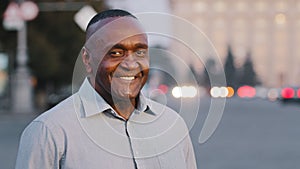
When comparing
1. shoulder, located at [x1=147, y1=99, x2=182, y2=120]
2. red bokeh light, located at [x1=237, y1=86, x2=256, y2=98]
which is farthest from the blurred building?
shoulder, located at [x1=147, y1=99, x2=182, y2=120]

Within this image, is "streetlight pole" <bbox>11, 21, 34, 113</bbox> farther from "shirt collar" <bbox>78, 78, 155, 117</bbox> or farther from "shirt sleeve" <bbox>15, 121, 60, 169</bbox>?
"shirt sleeve" <bbox>15, 121, 60, 169</bbox>

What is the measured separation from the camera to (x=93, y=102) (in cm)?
258

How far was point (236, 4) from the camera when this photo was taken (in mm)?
108938

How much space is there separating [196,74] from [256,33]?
10820cm

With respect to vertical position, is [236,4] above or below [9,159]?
below

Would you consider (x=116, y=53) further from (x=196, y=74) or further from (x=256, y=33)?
(x=256, y=33)

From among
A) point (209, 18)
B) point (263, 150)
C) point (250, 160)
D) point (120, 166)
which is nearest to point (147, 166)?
point (120, 166)

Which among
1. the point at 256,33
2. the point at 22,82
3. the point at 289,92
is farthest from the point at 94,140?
the point at 256,33

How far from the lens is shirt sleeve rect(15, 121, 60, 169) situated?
8.20 ft

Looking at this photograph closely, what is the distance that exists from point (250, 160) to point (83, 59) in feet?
38.1

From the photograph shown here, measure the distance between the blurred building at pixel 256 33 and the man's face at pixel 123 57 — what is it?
327ft

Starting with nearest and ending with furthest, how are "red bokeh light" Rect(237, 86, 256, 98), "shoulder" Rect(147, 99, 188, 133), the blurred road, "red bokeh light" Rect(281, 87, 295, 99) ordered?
"shoulder" Rect(147, 99, 188, 133) < the blurred road < "red bokeh light" Rect(281, 87, 295, 99) < "red bokeh light" Rect(237, 86, 256, 98)

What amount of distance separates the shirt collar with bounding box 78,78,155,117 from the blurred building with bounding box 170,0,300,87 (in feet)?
327

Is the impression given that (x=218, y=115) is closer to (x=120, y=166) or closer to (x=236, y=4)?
(x=120, y=166)
